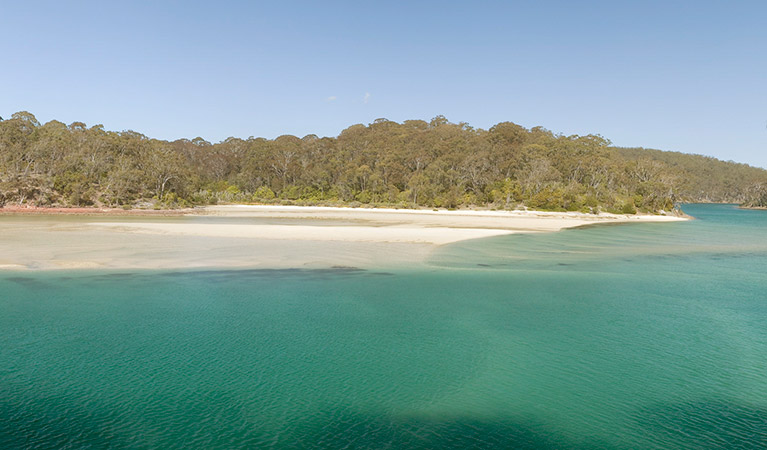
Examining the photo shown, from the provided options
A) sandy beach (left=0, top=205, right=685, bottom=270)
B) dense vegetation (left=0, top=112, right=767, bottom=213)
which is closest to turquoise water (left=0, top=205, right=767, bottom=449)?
sandy beach (left=0, top=205, right=685, bottom=270)

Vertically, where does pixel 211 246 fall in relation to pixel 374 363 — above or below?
above

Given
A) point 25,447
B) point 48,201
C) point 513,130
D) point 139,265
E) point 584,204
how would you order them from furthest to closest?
1. point 513,130
2. point 584,204
3. point 48,201
4. point 139,265
5. point 25,447

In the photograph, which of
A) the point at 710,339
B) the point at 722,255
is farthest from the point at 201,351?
the point at 722,255

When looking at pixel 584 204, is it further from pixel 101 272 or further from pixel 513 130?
pixel 101 272

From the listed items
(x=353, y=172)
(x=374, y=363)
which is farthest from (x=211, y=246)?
(x=353, y=172)

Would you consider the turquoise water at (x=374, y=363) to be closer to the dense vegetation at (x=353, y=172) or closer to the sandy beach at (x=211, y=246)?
the sandy beach at (x=211, y=246)

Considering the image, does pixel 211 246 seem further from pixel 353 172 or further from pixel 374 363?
pixel 353 172
